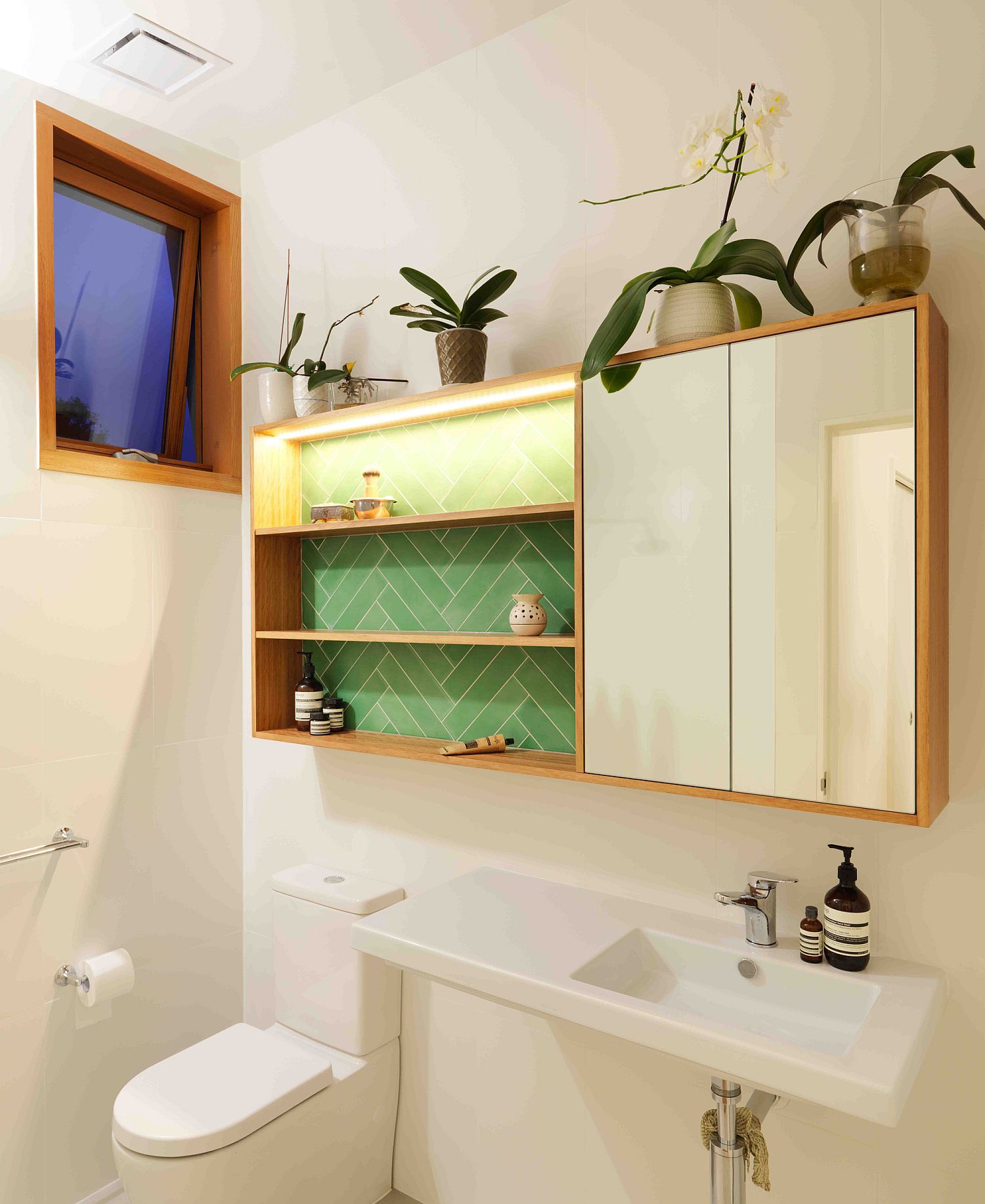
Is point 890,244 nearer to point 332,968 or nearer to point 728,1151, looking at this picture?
point 728,1151

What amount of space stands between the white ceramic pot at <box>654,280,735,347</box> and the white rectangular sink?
1110 mm

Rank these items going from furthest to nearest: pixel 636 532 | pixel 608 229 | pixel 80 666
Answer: pixel 80 666
pixel 608 229
pixel 636 532

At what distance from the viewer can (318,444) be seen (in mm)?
2350

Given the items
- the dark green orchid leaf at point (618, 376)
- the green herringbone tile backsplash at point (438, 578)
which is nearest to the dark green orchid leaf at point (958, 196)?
the dark green orchid leaf at point (618, 376)

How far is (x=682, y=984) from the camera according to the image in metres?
1.55

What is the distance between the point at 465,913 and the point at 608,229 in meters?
1.46

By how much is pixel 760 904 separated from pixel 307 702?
4.13 feet

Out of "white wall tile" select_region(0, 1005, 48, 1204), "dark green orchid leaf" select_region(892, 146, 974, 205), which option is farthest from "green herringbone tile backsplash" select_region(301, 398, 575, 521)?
"white wall tile" select_region(0, 1005, 48, 1204)

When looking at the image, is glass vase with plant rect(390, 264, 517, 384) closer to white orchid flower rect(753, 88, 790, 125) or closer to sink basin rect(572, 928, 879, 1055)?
white orchid flower rect(753, 88, 790, 125)

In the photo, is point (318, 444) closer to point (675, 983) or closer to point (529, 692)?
point (529, 692)

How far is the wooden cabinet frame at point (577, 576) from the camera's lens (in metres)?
1.25

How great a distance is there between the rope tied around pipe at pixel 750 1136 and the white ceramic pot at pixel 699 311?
1.33 m

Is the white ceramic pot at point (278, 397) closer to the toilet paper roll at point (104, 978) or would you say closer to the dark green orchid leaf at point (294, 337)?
the dark green orchid leaf at point (294, 337)

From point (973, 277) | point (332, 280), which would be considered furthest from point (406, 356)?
point (973, 277)
